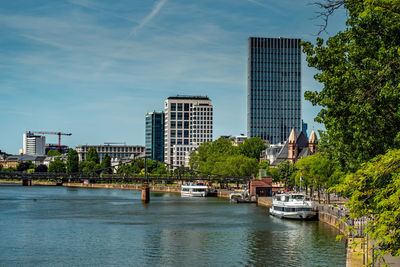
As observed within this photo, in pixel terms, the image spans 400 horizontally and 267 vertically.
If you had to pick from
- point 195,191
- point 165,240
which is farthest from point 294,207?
point 195,191

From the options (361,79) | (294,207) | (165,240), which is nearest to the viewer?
(361,79)

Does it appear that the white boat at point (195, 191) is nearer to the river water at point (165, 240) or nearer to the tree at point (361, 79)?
the river water at point (165, 240)

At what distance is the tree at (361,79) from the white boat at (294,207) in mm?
41750

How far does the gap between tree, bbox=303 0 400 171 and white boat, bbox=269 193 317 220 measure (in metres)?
41.7

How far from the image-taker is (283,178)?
166625mm

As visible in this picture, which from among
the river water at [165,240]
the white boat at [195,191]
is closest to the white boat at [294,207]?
the river water at [165,240]

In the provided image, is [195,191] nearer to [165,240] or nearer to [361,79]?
[165,240]

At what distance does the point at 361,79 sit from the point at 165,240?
36.2m

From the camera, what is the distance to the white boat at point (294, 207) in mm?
85562

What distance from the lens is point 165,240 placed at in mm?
65375

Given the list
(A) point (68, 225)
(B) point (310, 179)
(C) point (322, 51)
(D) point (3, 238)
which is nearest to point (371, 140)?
(C) point (322, 51)

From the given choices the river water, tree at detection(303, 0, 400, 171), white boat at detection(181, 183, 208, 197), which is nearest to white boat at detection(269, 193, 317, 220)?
the river water

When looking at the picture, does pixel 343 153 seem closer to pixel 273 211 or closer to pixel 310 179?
pixel 273 211

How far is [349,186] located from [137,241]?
1941 inches
